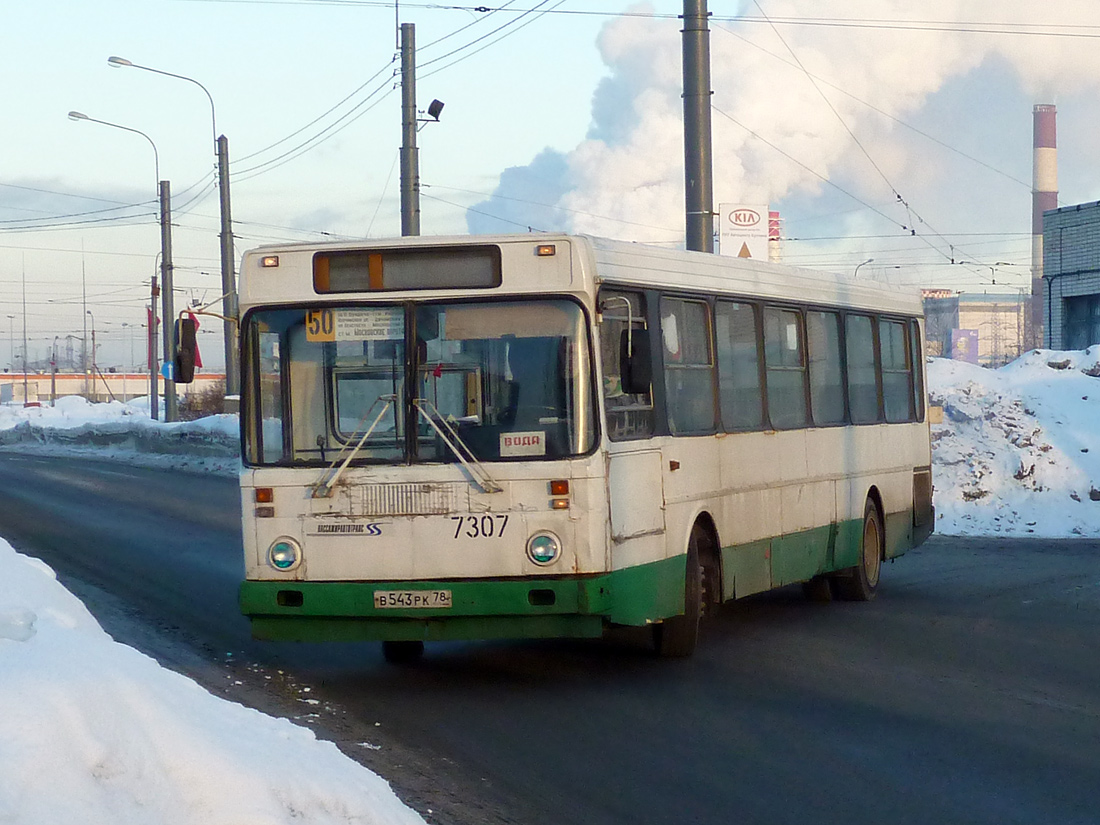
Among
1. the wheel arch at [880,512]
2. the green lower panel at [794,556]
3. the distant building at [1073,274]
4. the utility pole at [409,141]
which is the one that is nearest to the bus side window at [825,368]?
the green lower panel at [794,556]

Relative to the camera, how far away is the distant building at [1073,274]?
41.4 metres

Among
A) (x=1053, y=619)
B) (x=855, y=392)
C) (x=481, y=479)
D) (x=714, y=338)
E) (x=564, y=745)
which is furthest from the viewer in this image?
(x=855, y=392)

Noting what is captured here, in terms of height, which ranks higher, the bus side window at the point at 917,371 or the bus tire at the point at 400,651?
the bus side window at the point at 917,371

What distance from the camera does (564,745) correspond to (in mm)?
7789

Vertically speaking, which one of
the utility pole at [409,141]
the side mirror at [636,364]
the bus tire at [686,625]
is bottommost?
the bus tire at [686,625]

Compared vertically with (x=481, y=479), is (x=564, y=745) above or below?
below

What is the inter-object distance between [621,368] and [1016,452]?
1572 cm

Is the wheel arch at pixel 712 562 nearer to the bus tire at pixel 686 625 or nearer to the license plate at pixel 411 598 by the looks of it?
the bus tire at pixel 686 625

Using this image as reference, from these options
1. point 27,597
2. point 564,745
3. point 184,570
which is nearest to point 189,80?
point 184,570

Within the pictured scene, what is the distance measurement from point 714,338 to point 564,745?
4.16m

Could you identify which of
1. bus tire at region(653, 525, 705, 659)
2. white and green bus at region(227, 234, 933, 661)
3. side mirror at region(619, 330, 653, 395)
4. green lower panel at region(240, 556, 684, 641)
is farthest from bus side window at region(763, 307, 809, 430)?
green lower panel at region(240, 556, 684, 641)

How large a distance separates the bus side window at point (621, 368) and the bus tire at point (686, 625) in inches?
40.7

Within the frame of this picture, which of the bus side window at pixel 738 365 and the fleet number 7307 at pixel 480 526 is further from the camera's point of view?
the bus side window at pixel 738 365

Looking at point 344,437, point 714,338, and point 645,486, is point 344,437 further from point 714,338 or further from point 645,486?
point 714,338
